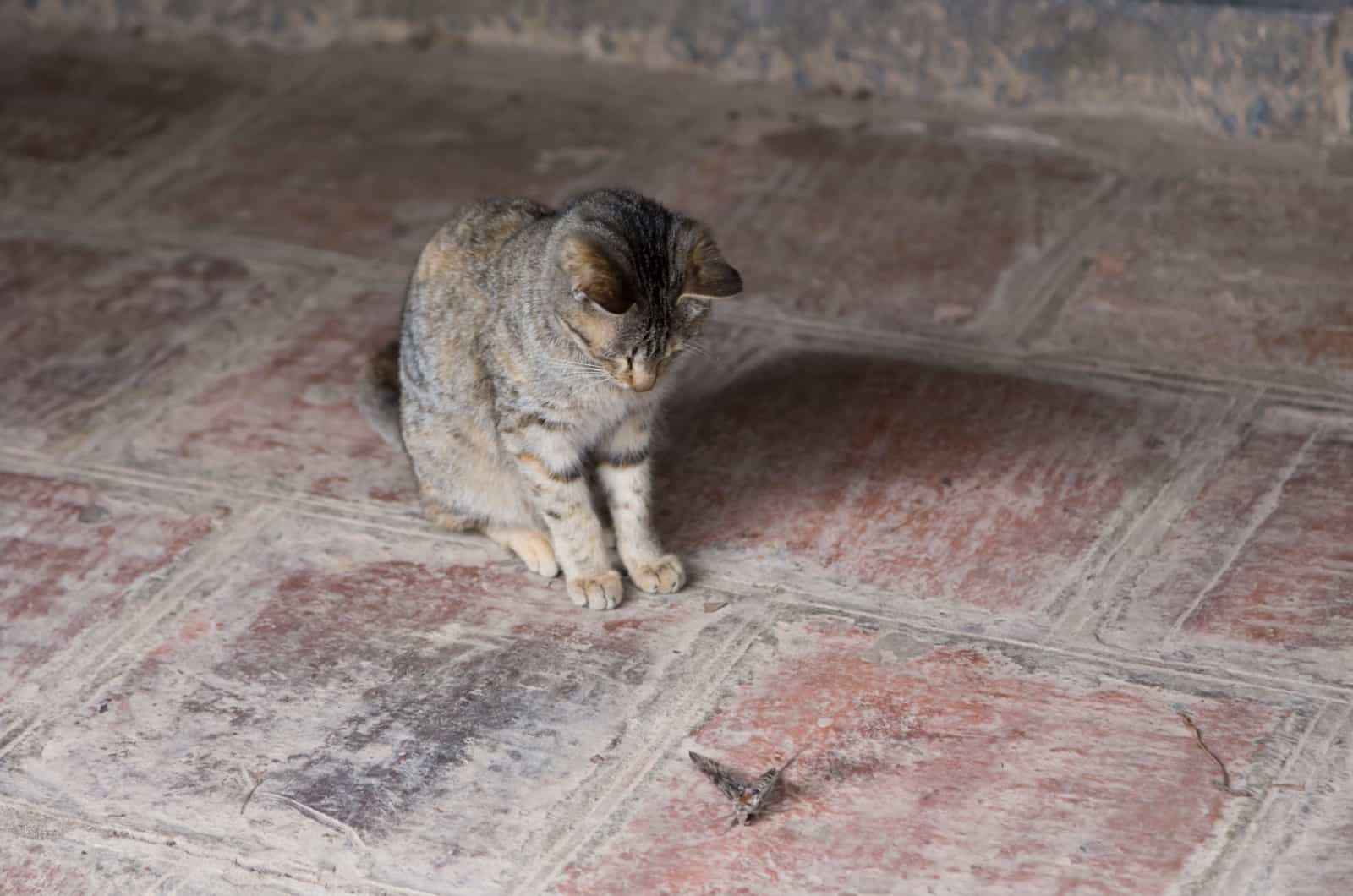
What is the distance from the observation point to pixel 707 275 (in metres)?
3.58

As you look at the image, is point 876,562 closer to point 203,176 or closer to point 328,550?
point 328,550

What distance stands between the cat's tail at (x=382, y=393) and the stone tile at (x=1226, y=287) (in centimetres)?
170

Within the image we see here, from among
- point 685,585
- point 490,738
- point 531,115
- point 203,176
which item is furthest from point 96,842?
point 531,115

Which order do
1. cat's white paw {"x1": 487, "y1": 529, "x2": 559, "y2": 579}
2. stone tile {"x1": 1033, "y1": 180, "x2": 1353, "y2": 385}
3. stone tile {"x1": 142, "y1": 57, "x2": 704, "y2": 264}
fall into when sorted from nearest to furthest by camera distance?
cat's white paw {"x1": 487, "y1": 529, "x2": 559, "y2": 579}
stone tile {"x1": 1033, "y1": 180, "x2": 1353, "y2": 385}
stone tile {"x1": 142, "y1": 57, "x2": 704, "y2": 264}

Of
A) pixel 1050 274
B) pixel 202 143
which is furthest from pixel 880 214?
pixel 202 143

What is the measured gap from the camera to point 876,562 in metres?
3.98

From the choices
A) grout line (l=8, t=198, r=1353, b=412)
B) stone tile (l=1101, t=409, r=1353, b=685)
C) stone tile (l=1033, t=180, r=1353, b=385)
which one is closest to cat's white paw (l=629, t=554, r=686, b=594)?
stone tile (l=1101, t=409, r=1353, b=685)

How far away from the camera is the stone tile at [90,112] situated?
19.8 ft

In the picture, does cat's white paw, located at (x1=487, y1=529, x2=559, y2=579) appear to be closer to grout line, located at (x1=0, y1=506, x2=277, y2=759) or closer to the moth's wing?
grout line, located at (x1=0, y1=506, x2=277, y2=759)

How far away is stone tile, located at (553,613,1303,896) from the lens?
310 cm

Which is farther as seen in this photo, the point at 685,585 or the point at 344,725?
the point at 685,585

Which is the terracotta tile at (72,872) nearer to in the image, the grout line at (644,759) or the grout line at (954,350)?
the grout line at (644,759)

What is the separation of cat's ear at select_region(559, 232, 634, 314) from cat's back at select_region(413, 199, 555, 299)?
51cm

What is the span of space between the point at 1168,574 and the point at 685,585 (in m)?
1.03
